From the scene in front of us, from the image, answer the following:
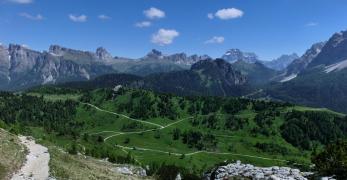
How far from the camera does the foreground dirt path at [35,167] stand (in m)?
70.9

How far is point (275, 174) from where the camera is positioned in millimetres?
71062

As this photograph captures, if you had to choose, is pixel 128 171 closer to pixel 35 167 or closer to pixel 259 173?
pixel 35 167

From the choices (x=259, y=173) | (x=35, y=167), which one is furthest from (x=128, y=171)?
(x=259, y=173)

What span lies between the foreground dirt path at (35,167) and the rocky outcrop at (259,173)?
94.9 ft

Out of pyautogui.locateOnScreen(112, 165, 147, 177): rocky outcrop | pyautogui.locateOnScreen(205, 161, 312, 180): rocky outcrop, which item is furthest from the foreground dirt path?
pyautogui.locateOnScreen(205, 161, 312, 180): rocky outcrop

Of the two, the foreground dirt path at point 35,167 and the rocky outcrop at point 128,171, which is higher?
the foreground dirt path at point 35,167

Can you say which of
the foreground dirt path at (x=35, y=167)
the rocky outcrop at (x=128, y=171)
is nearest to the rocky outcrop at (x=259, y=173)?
the foreground dirt path at (x=35, y=167)

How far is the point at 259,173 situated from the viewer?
239 feet

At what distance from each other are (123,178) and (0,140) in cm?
2771

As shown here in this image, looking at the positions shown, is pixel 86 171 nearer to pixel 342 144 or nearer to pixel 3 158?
pixel 3 158

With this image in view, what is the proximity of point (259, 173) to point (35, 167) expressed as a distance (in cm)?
3705

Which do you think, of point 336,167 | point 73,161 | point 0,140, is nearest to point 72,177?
point 73,161

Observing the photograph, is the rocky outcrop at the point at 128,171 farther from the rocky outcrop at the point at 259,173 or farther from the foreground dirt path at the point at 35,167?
the rocky outcrop at the point at 259,173

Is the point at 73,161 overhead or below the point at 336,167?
below
